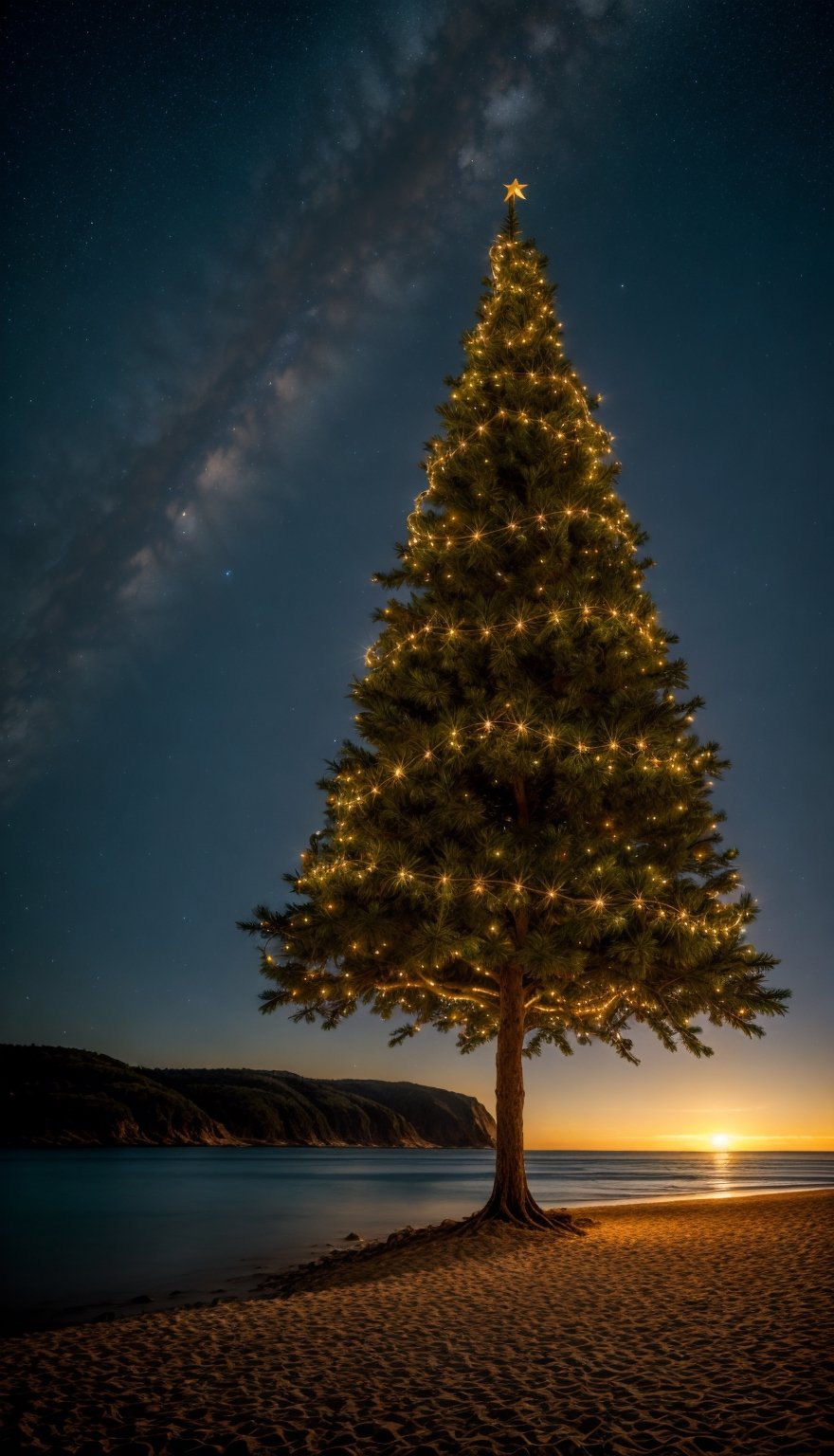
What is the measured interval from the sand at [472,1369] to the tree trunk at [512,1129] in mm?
3056

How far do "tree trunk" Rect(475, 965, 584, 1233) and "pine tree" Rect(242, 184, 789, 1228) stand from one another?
0.13ft

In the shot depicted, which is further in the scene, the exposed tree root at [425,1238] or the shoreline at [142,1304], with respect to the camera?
the shoreline at [142,1304]

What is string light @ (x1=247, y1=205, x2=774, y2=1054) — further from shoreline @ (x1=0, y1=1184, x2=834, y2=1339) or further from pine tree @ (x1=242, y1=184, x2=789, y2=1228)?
shoreline @ (x1=0, y1=1184, x2=834, y2=1339)

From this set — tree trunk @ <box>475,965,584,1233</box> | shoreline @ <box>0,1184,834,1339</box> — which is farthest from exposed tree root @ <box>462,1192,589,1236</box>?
shoreline @ <box>0,1184,834,1339</box>

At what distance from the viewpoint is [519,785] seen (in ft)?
38.6

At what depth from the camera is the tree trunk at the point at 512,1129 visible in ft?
34.5

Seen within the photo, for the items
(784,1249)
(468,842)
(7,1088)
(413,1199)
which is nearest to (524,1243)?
(784,1249)

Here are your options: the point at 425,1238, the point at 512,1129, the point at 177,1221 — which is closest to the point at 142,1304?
the point at 425,1238

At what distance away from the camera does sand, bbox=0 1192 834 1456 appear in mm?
3486

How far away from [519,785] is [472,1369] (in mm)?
8079

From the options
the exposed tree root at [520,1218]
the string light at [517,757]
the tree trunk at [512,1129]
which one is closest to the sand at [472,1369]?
the exposed tree root at [520,1218]

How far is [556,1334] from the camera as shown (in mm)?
5109

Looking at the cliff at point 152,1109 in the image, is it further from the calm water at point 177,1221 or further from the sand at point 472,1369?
the sand at point 472,1369

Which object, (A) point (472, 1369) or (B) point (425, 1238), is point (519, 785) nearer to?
(B) point (425, 1238)
